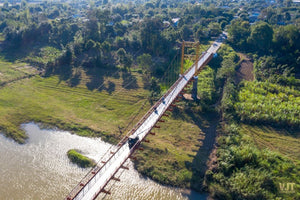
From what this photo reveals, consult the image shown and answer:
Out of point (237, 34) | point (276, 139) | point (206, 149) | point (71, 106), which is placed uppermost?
point (237, 34)

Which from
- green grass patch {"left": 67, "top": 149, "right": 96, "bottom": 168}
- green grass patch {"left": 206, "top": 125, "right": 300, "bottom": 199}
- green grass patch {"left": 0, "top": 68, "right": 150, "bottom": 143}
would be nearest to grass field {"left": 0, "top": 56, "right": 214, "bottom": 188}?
green grass patch {"left": 0, "top": 68, "right": 150, "bottom": 143}

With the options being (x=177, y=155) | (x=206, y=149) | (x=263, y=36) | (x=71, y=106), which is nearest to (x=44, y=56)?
(x=71, y=106)

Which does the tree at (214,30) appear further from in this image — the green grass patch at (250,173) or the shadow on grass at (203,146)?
the green grass patch at (250,173)

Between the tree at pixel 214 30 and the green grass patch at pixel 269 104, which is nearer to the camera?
the green grass patch at pixel 269 104

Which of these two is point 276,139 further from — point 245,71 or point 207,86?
point 245,71

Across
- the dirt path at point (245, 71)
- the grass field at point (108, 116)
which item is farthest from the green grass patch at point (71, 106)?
the dirt path at point (245, 71)

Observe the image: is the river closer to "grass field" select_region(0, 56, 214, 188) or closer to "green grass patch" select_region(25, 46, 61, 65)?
"grass field" select_region(0, 56, 214, 188)
